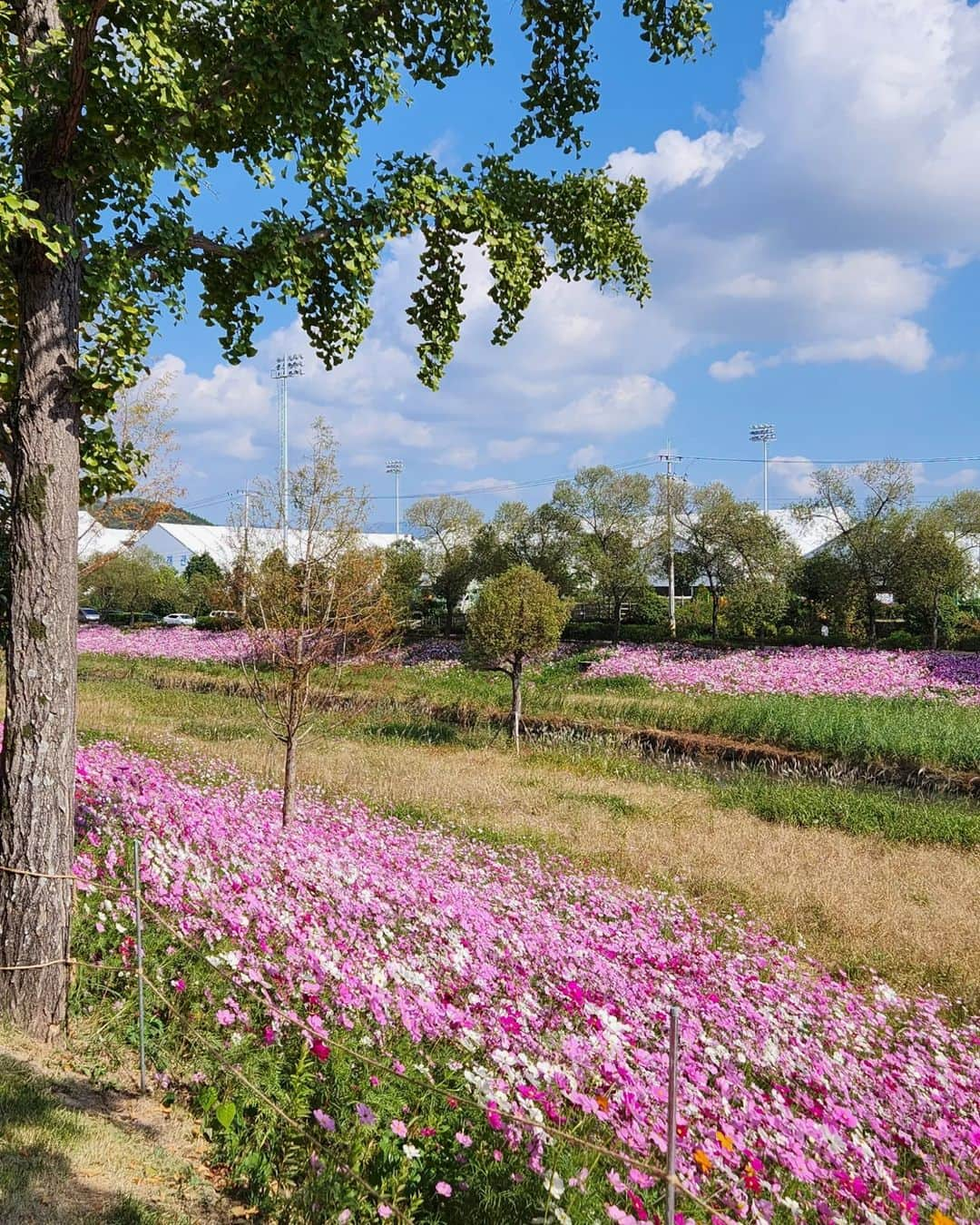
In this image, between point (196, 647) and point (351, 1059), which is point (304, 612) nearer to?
point (351, 1059)

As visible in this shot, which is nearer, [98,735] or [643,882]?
[643,882]

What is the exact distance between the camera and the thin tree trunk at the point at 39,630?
192 inches

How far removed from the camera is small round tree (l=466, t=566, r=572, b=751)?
20594mm

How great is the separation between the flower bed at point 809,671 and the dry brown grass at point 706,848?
12319 mm

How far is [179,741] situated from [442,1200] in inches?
550

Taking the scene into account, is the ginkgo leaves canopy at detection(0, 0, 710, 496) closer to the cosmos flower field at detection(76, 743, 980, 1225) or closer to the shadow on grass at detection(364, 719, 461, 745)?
the cosmos flower field at detection(76, 743, 980, 1225)

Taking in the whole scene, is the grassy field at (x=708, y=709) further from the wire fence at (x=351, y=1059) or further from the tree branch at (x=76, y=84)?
the tree branch at (x=76, y=84)

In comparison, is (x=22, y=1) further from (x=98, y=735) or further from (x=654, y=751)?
(x=654, y=751)

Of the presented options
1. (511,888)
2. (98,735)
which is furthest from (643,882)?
(98,735)

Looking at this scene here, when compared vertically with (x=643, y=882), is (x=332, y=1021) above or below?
above

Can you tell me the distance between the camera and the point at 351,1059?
13.5 ft

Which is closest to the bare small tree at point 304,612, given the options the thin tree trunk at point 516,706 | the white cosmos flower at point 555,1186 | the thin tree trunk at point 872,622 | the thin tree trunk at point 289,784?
the thin tree trunk at point 289,784

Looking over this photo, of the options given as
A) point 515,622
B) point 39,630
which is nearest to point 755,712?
point 515,622

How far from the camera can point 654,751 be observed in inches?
812
